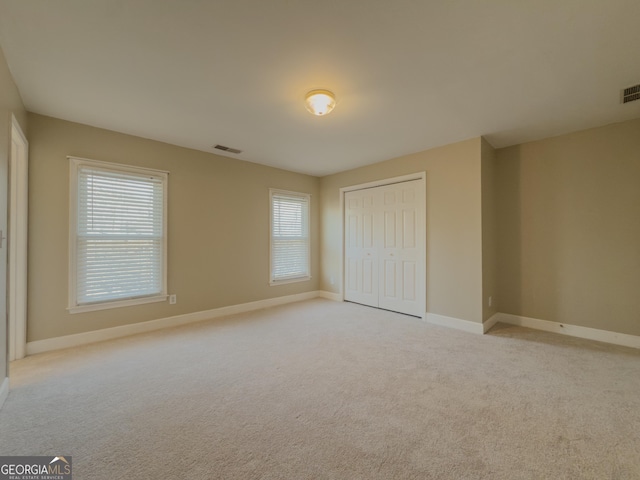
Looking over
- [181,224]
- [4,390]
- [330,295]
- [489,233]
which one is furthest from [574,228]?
[4,390]

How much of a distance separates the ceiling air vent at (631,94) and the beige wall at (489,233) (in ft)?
4.08

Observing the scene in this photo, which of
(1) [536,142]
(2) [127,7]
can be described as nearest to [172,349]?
(2) [127,7]

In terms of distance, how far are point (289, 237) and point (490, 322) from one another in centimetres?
356

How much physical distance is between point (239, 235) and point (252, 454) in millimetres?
3363

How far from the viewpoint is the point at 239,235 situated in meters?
4.42

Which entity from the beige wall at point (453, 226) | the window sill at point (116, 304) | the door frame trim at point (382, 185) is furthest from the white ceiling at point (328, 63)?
the window sill at point (116, 304)

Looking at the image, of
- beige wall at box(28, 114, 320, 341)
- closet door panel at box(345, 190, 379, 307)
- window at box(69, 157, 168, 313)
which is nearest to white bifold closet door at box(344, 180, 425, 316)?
closet door panel at box(345, 190, 379, 307)

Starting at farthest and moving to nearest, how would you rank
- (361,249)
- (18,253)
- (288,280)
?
1. (288,280)
2. (361,249)
3. (18,253)

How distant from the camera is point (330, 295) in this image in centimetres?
545

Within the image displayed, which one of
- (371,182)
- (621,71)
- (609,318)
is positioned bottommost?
(609,318)

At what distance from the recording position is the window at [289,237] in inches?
194

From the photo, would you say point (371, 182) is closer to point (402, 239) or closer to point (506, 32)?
point (402, 239)

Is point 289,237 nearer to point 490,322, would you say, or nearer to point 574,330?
point 490,322

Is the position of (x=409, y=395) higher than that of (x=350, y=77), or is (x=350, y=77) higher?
(x=350, y=77)
